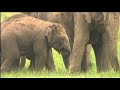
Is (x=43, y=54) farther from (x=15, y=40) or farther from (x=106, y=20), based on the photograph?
(x=106, y=20)

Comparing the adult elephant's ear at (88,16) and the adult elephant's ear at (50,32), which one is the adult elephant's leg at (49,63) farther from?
the adult elephant's ear at (88,16)

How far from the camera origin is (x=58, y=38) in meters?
8.99

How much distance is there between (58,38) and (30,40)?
0.65 metres

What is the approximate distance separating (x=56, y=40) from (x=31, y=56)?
0.63 m

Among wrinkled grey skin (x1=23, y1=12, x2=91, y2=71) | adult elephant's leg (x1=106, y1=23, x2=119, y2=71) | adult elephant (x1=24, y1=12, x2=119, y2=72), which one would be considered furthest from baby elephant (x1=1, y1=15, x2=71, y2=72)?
adult elephant's leg (x1=106, y1=23, x2=119, y2=71)

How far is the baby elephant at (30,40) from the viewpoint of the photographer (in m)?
8.26

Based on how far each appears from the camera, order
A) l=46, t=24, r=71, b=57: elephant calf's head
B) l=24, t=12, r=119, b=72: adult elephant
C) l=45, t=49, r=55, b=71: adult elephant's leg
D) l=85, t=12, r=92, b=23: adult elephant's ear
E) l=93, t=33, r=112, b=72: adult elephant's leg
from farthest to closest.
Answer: l=46, t=24, r=71, b=57: elephant calf's head, l=45, t=49, r=55, b=71: adult elephant's leg, l=93, t=33, r=112, b=72: adult elephant's leg, l=24, t=12, r=119, b=72: adult elephant, l=85, t=12, r=92, b=23: adult elephant's ear

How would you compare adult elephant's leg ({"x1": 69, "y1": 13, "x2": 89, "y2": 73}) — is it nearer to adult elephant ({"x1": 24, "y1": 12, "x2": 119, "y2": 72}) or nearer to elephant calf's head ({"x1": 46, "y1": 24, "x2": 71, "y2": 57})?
adult elephant ({"x1": 24, "y1": 12, "x2": 119, "y2": 72})

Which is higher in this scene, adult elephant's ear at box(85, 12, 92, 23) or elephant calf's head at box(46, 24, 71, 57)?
adult elephant's ear at box(85, 12, 92, 23)

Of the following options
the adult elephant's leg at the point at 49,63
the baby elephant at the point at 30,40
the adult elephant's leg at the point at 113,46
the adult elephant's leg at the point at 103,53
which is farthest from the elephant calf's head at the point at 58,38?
Result: the adult elephant's leg at the point at 113,46

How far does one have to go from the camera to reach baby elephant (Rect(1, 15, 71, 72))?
27.1 feet

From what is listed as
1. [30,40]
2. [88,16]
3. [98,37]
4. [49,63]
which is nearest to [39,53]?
[30,40]
